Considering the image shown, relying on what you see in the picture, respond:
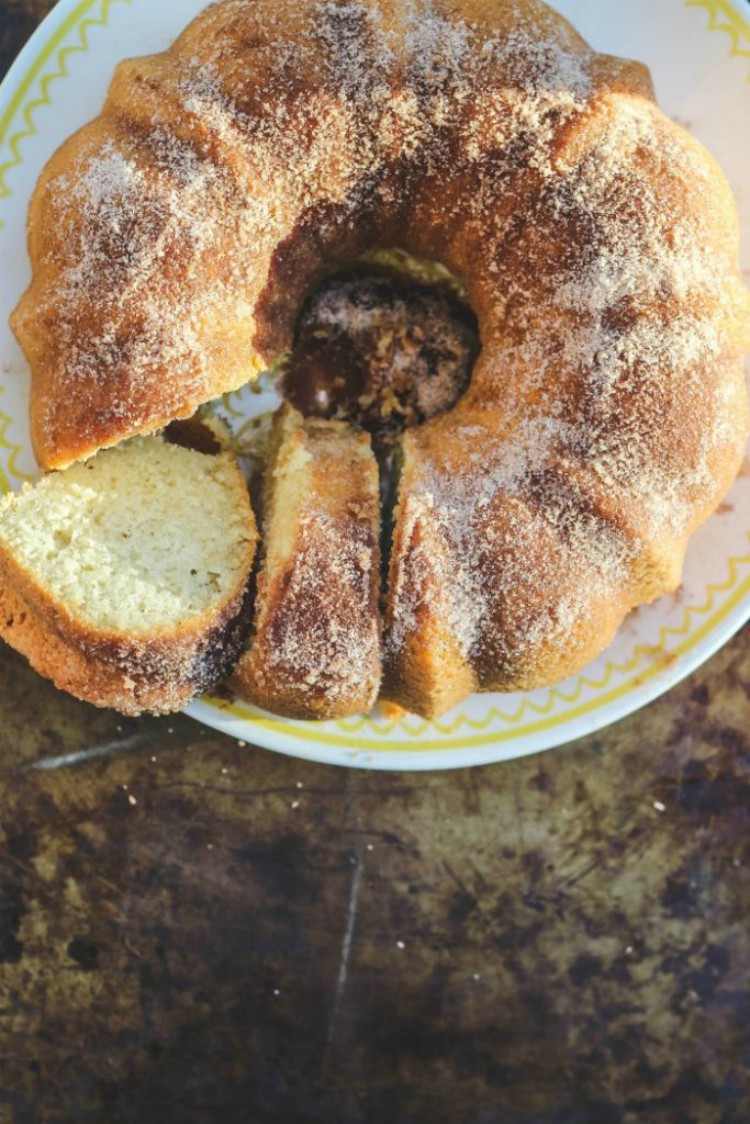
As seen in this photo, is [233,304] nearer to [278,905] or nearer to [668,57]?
[668,57]

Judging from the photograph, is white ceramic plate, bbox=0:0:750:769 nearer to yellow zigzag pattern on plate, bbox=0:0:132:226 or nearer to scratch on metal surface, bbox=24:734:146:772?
yellow zigzag pattern on plate, bbox=0:0:132:226

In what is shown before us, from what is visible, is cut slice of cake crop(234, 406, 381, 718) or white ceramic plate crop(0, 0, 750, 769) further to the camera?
white ceramic plate crop(0, 0, 750, 769)

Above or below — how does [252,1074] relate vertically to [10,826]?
below

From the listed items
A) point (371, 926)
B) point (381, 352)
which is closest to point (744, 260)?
point (381, 352)

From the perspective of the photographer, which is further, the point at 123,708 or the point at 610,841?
the point at 610,841

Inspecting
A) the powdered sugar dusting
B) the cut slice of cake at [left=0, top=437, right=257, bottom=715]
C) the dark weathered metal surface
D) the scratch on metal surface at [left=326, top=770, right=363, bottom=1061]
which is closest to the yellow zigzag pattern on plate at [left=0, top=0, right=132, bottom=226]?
the powdered sugar dusting

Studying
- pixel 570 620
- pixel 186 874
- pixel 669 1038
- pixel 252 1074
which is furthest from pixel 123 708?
pixel 669 1038

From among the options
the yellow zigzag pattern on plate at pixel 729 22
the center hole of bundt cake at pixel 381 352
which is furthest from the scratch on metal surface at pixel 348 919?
the yellow zigzag pattern on plate at pixel 729 22
